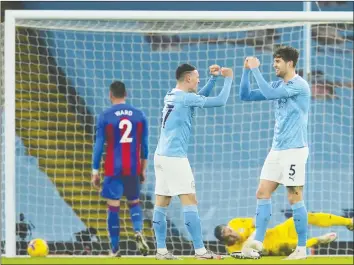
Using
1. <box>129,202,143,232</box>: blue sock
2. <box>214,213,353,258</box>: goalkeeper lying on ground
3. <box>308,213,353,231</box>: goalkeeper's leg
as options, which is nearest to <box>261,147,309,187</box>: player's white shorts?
<box>214,213,353,258</box>: goalkeeper lying on ground

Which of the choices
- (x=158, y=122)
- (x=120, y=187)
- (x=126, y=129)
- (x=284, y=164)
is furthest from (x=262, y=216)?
(x=158, y=122)

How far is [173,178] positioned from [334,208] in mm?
3857

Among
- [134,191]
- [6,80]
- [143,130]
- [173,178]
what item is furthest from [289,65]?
[6,80]

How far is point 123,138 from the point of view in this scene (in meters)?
6.84

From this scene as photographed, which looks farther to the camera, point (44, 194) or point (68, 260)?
point (44, 194)

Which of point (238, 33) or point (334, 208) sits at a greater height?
point (238, 33)

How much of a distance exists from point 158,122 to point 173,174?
3.62 metres

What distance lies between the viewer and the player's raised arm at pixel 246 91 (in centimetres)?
545

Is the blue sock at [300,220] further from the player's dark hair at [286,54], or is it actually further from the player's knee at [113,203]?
the player's knee at [113,203]

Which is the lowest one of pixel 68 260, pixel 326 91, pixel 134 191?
pixel 68 260

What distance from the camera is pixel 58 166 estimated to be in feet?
31.1

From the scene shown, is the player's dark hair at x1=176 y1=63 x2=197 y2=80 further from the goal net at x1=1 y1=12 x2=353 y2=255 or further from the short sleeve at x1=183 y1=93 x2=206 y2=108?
the goal net at x1=1 y1=12 x2=353 y2=255

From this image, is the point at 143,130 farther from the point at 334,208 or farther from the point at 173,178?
the point at 334,208

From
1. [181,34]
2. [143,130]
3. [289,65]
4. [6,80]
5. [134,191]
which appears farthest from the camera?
[181,34]
